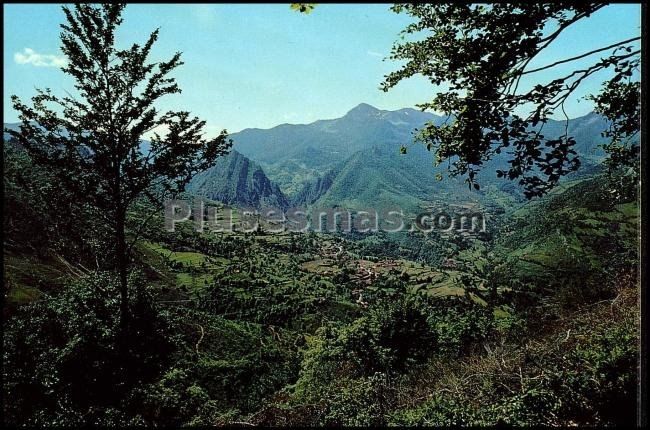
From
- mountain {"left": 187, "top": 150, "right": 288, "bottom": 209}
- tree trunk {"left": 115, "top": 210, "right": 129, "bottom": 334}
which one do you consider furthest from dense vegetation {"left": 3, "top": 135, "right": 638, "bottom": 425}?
mountain {"left": 187, "top": 150, "right": 288, "bottom": 209}

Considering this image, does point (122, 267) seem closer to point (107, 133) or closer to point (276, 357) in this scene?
→ point (107, 133)

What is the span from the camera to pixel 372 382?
7535 mm

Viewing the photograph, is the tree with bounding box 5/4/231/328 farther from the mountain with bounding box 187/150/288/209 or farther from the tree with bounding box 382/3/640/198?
the mountain with bounding box 187/150/288/209

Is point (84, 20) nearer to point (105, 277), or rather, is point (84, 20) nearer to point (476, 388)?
point (105, 277)

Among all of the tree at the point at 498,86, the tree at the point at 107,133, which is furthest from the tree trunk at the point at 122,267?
the tree at the point at 498,86

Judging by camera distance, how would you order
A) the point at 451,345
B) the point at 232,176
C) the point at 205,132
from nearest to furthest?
the point at 205,132
the point at 451,345
the point at 232,176

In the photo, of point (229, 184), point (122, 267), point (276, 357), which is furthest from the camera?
point (229, 184)

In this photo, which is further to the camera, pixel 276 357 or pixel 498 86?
pixel 276 357

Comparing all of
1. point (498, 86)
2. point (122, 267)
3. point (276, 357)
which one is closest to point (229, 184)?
point (276, 357)

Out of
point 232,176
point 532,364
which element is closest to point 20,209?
point 532,364

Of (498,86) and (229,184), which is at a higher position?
(229,184)

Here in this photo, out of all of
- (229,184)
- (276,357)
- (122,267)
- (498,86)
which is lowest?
(276,357)

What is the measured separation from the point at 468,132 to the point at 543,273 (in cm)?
7266

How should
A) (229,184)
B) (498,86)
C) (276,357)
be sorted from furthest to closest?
(229,184) < (276,357) < (498,86)
